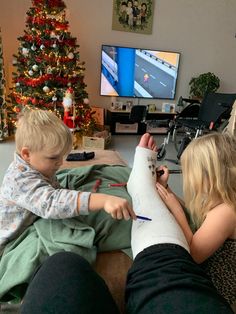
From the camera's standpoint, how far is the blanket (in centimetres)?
68

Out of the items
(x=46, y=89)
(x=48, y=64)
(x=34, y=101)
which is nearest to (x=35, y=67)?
(x=48, y=64)

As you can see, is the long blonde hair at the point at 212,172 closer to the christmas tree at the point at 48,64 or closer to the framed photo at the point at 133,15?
the christmas tree at the point at 48,64

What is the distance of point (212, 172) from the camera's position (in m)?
0.79

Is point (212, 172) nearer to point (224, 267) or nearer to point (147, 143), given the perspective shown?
point (224, 267)

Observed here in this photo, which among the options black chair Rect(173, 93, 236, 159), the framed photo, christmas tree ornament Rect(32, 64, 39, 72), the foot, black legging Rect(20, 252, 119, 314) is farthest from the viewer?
the framed photo

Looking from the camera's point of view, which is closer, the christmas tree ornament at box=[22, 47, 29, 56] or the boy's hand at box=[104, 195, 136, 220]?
the boy's hand at box=[104, 195, 136, 220]

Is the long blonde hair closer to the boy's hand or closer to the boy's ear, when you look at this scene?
the boy's hand

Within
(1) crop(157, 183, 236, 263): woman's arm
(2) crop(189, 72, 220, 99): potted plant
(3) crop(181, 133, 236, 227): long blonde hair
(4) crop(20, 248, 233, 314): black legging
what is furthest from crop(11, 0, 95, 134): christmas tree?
(4) crop(20, 248, 233, 314): black legging

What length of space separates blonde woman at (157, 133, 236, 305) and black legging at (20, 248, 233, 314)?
6.1 inches

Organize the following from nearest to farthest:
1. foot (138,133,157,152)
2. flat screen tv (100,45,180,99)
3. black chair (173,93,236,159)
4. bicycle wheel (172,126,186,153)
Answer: foot (138,133,157,152) < black chair (173,93,236,159) < bicycle wheel (172,126,186,153) < flat screen tv (100,45,180,99)

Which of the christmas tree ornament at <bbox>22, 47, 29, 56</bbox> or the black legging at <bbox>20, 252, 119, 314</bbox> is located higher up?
the christmas tree ornament at <bbox>22, 47, 29, 56</bbox>

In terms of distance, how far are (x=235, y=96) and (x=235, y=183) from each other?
272cm

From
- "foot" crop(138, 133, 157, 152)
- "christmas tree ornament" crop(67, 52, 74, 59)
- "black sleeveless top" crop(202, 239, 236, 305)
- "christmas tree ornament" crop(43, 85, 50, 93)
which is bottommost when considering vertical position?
"black sleeveless top" crop(202, 239, 236, 305)

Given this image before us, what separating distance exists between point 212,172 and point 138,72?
11.7 feet
